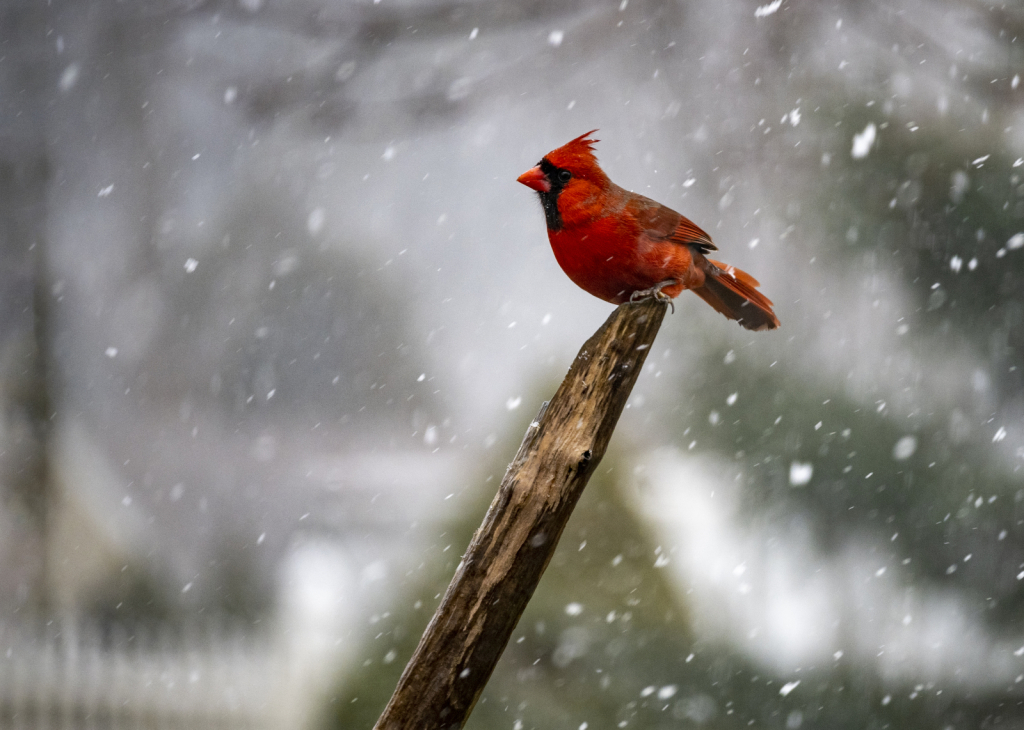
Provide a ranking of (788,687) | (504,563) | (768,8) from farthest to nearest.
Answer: (768,8) → (788,687) → (504,563)

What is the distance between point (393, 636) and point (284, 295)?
1.37m

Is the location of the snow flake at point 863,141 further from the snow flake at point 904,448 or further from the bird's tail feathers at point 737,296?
the bird's tail feathers at point 737,296

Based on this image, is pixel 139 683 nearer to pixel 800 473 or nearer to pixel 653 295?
pixel 800 473

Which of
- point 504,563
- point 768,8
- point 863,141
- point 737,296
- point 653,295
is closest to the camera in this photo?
point 504,563

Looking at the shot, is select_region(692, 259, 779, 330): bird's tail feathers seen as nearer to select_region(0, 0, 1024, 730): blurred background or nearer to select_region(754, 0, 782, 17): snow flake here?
select_region(0, 0, 1024, 730): blurred background

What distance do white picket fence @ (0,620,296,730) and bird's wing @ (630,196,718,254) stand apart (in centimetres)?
168

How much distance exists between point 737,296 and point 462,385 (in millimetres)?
1723

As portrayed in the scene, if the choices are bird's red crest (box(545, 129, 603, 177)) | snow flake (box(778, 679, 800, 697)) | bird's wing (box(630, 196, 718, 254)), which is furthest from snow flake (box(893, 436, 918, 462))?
bird's red crest (box(545, 129, 603, 177))

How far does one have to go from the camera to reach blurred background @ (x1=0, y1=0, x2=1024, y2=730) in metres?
1.91

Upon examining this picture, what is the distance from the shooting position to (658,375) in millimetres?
2191

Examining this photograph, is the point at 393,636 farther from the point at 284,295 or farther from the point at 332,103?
the point at 332,103

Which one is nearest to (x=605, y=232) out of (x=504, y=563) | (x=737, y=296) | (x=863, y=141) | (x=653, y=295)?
(x=653, y=295)

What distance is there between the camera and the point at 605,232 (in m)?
0.86

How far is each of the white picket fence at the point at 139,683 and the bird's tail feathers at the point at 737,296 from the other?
1620mm
